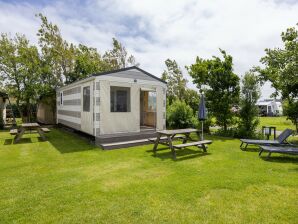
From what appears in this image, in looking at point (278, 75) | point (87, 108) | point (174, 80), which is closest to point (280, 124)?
point (174, 80)

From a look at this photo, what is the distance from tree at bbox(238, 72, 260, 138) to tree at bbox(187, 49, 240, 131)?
571 mm

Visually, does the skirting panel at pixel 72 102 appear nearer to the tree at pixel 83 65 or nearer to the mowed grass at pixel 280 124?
the tree at pixel 83 65

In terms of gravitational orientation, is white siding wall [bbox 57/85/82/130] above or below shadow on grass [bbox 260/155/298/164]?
above

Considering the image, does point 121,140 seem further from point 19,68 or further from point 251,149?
point 19,68

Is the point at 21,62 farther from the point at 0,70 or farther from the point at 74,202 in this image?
the point at 74,202

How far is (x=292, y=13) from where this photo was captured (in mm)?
8562

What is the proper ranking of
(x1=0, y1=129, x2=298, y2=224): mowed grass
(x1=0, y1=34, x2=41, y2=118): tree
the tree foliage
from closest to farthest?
(x1=0, y1=129, x2=298, y2=224): mowed grass
(x1=0, y1=34, x2=41, y2=118): tree
the tree foliage

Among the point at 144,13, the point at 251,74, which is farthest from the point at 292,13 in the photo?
the point at 144,13

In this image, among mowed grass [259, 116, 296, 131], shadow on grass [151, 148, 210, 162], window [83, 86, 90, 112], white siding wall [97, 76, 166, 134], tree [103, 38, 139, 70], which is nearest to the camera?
shadow on grass [151, 148, 210, 162]

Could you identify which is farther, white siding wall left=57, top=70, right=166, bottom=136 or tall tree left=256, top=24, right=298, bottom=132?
tall tree left=256, top=24, right=298, bottom=132

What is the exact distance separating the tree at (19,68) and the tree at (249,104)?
14189mm

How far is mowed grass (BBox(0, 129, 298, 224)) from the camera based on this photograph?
281cm

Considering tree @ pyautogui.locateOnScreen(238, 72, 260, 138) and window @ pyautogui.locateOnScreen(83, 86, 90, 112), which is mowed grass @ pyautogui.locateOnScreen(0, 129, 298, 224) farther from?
tree @ pyautogui.locateOnScreen(238, 72, 260, 138)

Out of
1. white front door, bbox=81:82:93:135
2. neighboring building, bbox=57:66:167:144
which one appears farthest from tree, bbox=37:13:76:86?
white front door, bbox=81:82:93:135
